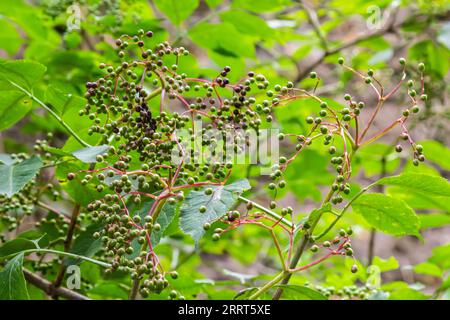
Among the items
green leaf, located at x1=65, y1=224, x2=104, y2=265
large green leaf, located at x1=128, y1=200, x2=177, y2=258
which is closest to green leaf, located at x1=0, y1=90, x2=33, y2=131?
green leaf, located at x1=65, y1=224, x2=104, y2=265

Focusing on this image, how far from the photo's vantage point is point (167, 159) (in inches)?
48.1

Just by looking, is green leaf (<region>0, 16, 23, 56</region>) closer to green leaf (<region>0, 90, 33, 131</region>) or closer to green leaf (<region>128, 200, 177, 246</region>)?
green leaf (<region>0, 90, 33, 131</region>)

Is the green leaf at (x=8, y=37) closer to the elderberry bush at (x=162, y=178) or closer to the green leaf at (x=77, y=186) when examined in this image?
the elderberry bush at (x=162, y=178)

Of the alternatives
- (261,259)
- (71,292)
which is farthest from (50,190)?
(261,259)

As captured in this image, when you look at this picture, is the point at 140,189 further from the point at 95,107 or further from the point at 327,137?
the point at 327,137

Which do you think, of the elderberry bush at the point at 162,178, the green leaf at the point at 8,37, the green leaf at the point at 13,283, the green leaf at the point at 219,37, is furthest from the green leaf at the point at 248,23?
the green leaf at the point at 13,283

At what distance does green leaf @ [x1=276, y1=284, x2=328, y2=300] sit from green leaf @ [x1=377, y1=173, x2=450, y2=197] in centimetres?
27

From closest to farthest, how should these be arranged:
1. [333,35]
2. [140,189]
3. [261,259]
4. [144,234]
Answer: [144,234] → [140,189] → [261,259] → [333,35]

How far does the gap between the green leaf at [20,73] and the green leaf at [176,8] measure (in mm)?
722

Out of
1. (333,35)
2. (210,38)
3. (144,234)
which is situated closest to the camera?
(144,234)

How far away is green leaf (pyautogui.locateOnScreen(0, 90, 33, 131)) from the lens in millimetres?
1543

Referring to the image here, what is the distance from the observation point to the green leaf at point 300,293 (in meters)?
1.35
